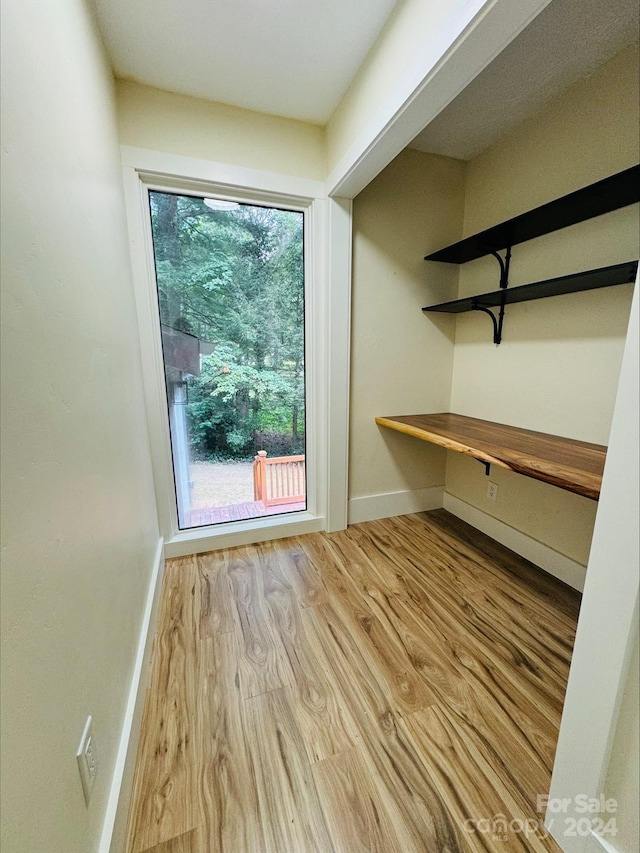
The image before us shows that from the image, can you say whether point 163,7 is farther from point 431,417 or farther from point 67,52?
point 431,417

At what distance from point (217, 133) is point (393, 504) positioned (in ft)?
7.87

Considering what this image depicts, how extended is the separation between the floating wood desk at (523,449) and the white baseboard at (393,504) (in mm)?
585

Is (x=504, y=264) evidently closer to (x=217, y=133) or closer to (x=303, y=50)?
(x=303, y=50)

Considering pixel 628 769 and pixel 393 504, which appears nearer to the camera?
pixel 628 769

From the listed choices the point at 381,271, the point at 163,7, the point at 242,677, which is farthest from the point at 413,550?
the point at 163,7

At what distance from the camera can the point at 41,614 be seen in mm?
536

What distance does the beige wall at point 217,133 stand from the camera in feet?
5.13

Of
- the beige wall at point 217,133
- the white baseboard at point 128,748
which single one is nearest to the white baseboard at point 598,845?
the white baseboard at point 128,748

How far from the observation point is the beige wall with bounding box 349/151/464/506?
2049mm

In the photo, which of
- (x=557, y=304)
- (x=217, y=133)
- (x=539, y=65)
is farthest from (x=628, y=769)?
(x=217, y=133)

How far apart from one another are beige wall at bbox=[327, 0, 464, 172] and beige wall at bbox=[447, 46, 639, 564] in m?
0.88

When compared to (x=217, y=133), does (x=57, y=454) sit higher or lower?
lower

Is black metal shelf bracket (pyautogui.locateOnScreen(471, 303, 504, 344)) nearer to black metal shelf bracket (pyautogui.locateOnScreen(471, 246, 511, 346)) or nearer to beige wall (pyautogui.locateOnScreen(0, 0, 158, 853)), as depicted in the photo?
black metal shelf bracket (pyautogui.locateOnScreen(471, 246, 511, 346))

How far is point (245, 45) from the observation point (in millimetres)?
1358
